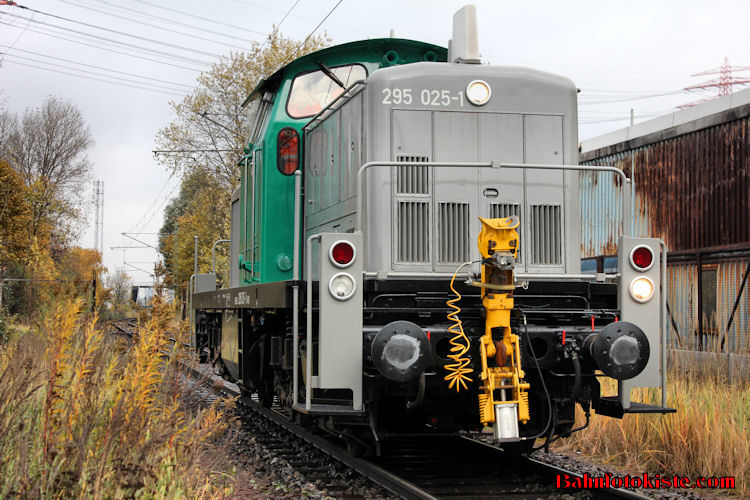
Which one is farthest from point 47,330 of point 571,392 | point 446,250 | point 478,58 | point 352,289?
point 478,58

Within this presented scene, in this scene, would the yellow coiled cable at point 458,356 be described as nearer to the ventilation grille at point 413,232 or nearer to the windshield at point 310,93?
the ventilation grille at point 413,232

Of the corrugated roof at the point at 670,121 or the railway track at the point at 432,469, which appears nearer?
the railway track at the point at 432,469

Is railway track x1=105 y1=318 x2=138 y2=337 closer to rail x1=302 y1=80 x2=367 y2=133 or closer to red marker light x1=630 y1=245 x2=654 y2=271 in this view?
rail x1=302 y1=80 x2=367 y2=133

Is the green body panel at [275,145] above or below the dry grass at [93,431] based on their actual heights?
above

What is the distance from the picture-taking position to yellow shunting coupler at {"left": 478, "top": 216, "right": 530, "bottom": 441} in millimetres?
4590

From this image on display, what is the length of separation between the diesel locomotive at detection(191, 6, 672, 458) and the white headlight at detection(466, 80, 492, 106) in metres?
0.01

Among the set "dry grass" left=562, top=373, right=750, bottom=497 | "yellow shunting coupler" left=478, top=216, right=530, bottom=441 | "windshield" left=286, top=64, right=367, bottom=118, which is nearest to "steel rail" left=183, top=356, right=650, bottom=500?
"yellow shunting coupler" left=478, top=216, right=530, bottom=441

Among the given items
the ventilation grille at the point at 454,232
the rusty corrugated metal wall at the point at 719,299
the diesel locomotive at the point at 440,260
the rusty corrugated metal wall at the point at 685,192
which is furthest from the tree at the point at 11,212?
the ventilation grille at the point at 454,232

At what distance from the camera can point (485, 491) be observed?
503 cm

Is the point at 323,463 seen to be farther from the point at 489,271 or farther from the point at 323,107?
the point at 323,107

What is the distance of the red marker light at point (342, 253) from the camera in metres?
4.72

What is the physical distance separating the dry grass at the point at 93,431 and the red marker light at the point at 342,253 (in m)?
1.08

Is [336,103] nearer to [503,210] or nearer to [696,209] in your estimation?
[503,210]

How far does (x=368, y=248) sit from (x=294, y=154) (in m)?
1.90
